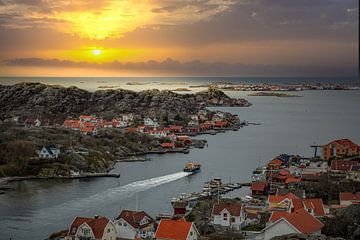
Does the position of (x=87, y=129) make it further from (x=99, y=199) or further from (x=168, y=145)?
(x=99, y=199)

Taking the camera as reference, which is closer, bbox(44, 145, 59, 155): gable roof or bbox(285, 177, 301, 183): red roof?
bbox(285, 177, 301, 183): red roof

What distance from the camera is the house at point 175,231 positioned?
14297 mm

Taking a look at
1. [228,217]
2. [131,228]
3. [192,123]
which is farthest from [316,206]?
[192,123]

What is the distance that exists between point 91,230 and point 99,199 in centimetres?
849

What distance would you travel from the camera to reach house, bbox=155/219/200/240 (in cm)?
1430

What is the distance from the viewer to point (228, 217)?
1747 centimetres

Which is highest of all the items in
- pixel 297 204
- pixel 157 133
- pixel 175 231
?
pixel 175 231

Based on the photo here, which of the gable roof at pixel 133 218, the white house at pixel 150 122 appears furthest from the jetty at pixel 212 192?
the white house at pixel 150 122

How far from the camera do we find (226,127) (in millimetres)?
63062

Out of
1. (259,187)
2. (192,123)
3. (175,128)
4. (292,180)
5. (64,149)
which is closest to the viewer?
(259,187)

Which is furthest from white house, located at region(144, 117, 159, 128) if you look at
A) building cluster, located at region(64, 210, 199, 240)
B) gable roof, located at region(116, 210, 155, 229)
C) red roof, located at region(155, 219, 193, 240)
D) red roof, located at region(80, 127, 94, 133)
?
red roof, located at region(155, 219, 193, 240)

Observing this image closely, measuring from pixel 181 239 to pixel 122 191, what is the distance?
12.0 meters

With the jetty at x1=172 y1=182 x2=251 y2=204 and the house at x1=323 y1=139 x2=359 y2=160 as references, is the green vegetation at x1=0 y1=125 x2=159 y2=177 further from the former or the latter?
the house at x1=323 y1=139 x2=359 y2=160

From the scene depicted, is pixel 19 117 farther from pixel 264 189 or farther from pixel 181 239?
pixel 181 239
